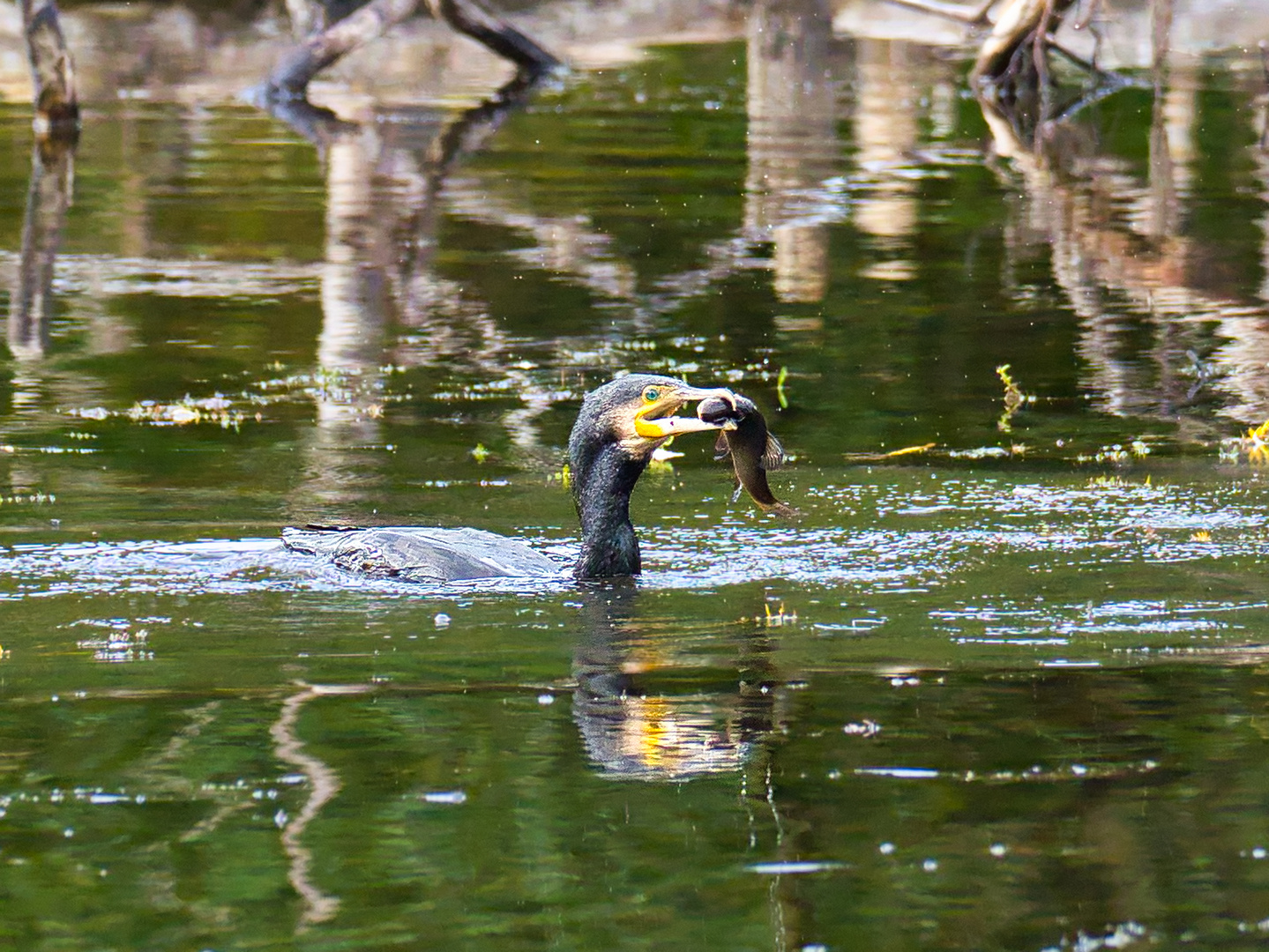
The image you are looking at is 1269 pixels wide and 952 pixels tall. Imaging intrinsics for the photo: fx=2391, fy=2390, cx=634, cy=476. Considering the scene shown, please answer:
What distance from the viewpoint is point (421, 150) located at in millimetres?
26516

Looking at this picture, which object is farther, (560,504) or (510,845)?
(560,504)

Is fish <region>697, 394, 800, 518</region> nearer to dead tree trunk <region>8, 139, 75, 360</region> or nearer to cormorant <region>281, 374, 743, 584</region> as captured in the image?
cormorant <region>281, 374, 743, 584</region>

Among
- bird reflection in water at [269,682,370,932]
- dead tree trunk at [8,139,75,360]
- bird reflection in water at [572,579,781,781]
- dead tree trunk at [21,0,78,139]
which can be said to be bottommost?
bird reflection in water at [572,579,781,781]

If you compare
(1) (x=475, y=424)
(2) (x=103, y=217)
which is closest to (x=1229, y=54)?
(2) (x=103, y=217)

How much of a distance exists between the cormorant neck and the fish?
43 cm

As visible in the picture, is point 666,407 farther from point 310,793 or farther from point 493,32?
Answer: point 493,32

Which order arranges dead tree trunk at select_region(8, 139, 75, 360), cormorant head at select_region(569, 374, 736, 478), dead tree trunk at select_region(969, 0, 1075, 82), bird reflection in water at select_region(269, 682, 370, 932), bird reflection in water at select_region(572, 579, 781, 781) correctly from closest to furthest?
bird reflection in water at select_region(269, 682, 370, 932) < bird reflection in water at select_region(572, 579, 781, 781) < cormorant head at select_region(569, 374, 736, 478) < dead tree trunk at select_region(8, 139, 75, 360) < dead tree trunk at select_region(969, 0, 1075, 82)

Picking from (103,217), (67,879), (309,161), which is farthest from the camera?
(309,161)

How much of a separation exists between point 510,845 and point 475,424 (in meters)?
7.09

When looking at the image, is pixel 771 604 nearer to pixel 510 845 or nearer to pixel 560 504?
pixel 560 504

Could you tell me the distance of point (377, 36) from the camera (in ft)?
99.1

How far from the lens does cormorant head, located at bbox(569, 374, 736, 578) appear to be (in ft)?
33.4

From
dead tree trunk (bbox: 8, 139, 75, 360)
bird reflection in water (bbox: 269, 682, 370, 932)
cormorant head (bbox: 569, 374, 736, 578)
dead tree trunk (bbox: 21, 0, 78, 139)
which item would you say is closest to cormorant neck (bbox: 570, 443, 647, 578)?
cormorant head (bbox: 569, 374, 736, 578)

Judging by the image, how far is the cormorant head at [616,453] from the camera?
33.4 ft
